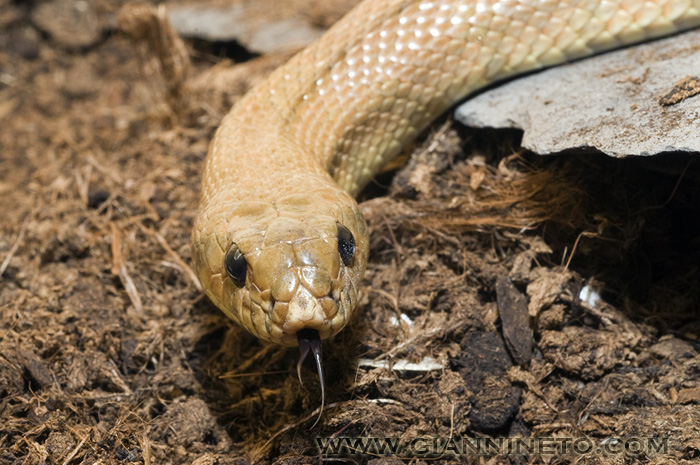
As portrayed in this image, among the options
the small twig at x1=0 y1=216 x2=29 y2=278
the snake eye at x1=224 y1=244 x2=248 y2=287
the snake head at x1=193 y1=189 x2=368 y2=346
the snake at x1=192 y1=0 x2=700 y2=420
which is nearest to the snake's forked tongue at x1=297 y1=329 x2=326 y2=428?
the snake head at x1=193 y1=189 x2=368 y2=346

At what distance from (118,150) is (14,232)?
40.1 inches

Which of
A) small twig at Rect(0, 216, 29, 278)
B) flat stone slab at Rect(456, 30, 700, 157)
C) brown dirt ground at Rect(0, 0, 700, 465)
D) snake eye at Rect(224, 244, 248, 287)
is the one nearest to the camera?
snake eye at Rect(224, 244, 248, 287)

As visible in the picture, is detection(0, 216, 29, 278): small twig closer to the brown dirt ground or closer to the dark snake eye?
the brown dirt ground

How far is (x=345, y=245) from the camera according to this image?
2.80 metres

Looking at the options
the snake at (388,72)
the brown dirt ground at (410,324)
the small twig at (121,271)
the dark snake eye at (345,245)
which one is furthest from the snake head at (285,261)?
the small twig at (121,271)

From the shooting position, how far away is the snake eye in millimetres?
2707

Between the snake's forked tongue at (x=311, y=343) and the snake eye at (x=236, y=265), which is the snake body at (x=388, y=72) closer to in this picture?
the snake eye at (x=236, y=265)

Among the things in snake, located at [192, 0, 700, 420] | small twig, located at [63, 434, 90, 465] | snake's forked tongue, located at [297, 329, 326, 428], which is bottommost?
small twig, located at [63, 434, 90, 465]

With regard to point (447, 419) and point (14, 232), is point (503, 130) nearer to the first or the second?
point (447, 419)

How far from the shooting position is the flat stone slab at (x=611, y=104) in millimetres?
2971

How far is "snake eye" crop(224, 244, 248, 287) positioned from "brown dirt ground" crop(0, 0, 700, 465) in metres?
0.63

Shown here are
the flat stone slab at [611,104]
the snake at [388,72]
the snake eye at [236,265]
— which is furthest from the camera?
the snake at [388,72]

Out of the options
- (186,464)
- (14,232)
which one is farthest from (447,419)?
(14,232)

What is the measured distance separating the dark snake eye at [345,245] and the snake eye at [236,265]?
42cm
